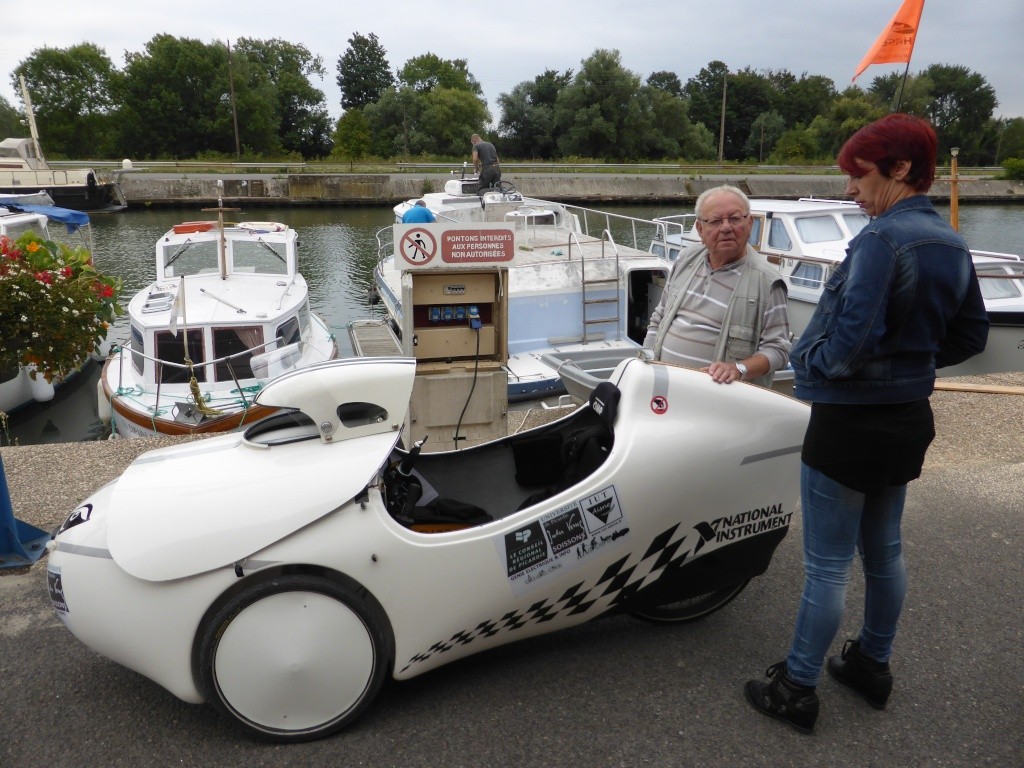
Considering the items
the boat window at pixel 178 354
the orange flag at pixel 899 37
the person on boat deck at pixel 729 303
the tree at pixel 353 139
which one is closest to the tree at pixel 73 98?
the tree at pixel 353 139

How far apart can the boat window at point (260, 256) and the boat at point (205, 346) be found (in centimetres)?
28

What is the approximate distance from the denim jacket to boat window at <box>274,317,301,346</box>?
10.8 meters

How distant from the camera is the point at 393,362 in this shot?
3016 millimetres

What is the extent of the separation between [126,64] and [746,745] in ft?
277

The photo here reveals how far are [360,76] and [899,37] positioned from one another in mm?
89234

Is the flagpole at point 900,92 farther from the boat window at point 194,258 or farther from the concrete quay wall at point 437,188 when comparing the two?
the concrete quay wall at point 437,188

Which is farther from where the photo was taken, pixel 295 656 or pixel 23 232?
pixel 23 232

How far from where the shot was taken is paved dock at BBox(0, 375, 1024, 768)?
2.80 metres

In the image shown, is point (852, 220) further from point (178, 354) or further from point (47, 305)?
point (47, 305)

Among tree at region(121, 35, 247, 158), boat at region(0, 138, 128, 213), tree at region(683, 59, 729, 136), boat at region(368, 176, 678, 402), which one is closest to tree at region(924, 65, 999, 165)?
tree at region(683, 59, 729, 136)

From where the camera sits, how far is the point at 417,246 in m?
6.20

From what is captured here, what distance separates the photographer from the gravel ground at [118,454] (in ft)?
16.1

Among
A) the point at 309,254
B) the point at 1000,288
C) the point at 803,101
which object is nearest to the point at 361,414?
the point at 1000,288

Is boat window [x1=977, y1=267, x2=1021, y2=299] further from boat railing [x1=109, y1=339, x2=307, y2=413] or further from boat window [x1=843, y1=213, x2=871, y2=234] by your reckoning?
boat railing [x1=109, y1=339, x2=307, y2=413]
